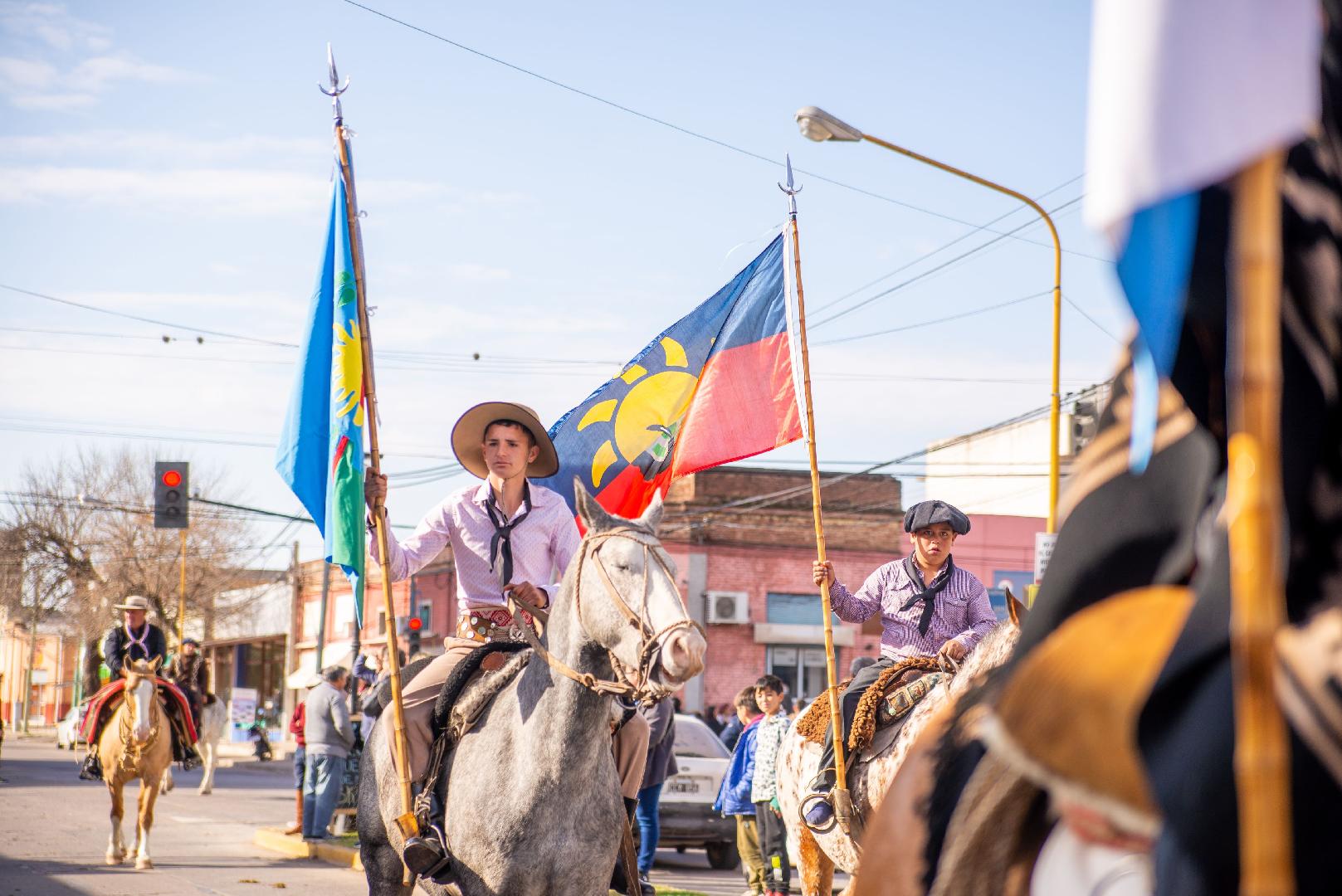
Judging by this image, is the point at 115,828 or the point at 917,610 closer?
the point at 917,610

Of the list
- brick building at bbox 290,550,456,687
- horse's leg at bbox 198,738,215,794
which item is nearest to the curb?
horse's leg at bbox 198,738,215,794

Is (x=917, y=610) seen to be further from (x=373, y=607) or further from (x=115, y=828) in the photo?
(x=373, y=607)

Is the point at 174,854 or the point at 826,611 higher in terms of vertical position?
the point at 826,611

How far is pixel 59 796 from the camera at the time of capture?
83.8 feet

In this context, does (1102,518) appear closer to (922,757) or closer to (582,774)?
(922,757)

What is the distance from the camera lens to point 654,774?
45.3 ft

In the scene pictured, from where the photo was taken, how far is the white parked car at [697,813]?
59.4 feet

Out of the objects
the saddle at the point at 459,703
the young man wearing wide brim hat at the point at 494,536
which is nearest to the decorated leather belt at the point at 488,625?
the young man wearing wide brim hat at the point at 494,536

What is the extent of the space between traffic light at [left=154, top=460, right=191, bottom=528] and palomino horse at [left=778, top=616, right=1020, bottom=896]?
20090 millimetres

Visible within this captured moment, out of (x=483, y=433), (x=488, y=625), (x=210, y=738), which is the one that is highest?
(x=483, y=433)

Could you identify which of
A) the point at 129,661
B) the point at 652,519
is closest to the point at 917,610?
the point at 652,519

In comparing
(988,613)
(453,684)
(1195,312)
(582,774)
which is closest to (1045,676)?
(1195,312)

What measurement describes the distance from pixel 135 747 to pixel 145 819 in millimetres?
777

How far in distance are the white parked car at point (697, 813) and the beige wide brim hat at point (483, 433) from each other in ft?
36.7
